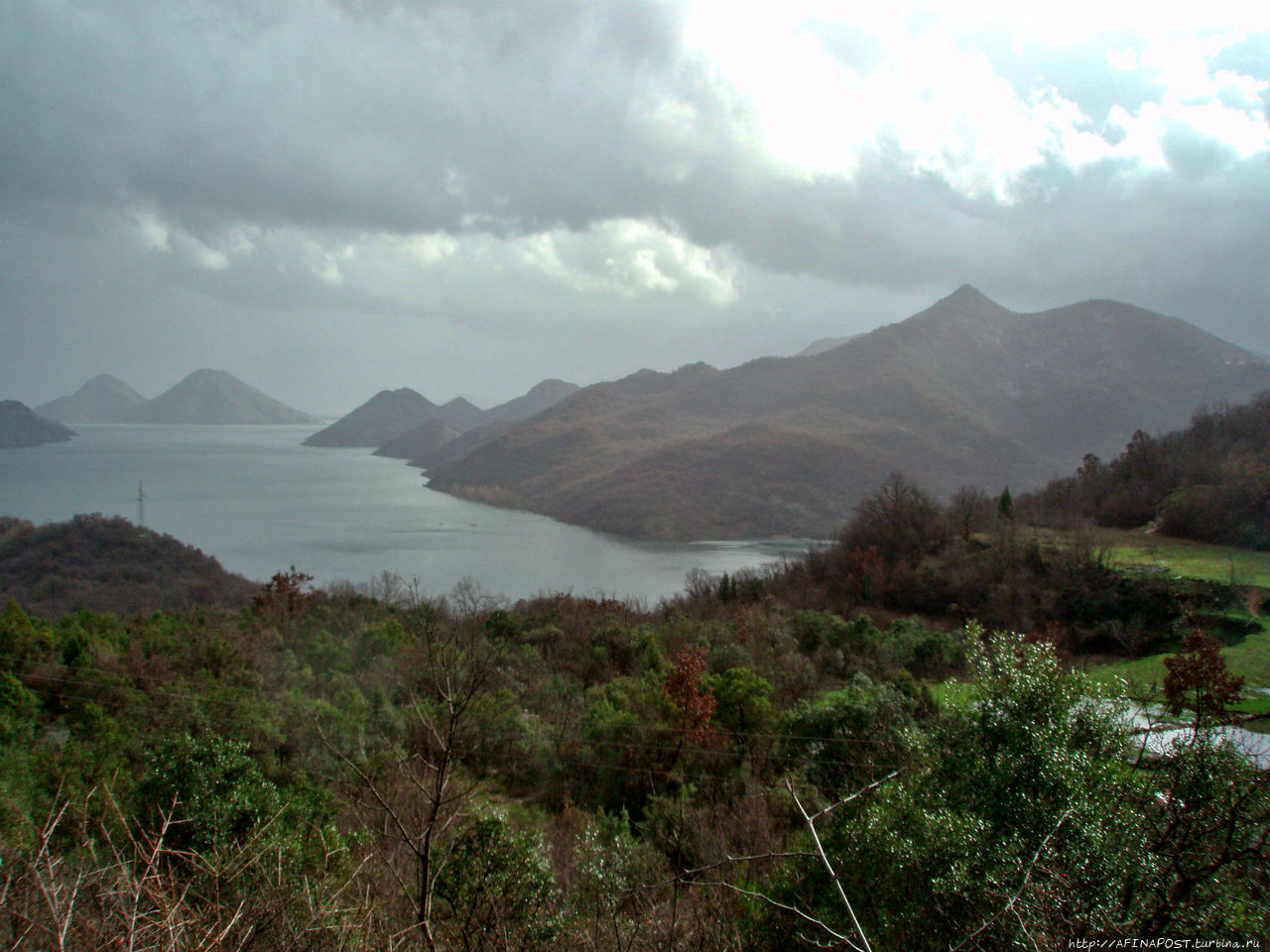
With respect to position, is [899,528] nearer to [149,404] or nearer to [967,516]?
[967,516]

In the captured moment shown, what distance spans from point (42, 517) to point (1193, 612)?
65530 millimetres

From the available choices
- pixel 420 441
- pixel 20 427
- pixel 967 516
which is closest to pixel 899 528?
pixel 967 516

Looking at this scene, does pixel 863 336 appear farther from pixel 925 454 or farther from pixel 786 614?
pixel 786 614

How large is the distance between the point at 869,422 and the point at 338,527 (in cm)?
6817

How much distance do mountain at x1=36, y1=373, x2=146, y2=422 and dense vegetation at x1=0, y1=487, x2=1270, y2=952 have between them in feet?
538

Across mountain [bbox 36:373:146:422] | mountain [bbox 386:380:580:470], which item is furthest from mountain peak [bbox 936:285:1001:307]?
mountain [bbox 36:373:146:422]

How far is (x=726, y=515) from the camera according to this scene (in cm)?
8150

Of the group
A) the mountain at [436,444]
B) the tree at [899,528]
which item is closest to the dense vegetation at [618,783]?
the tree at [899,528]

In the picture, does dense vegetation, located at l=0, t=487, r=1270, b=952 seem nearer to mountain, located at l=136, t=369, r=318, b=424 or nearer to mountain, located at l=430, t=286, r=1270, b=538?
mountain, located at l=430, t=286, r=1270, b=538

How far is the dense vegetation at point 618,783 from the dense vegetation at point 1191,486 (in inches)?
252

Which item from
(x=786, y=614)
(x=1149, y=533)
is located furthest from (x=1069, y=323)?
(x=786, y=614)

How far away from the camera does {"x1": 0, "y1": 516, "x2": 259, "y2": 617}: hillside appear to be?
3541 centimetres

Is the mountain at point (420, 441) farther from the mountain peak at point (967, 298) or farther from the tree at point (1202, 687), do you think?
the tree at point (1202, 687)

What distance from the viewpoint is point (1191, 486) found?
31.0 m
